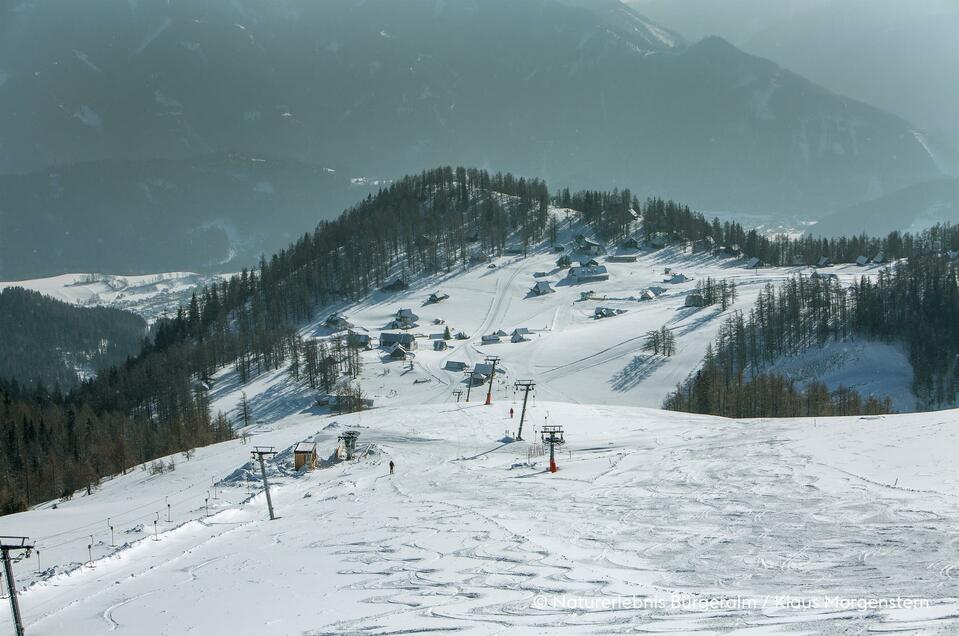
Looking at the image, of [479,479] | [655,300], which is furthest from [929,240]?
[479,479]

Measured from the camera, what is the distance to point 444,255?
199 metres

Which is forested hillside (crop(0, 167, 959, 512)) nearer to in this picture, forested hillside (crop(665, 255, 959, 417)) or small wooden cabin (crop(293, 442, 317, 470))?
forested hillside (crop(665, 255, 959, 417))

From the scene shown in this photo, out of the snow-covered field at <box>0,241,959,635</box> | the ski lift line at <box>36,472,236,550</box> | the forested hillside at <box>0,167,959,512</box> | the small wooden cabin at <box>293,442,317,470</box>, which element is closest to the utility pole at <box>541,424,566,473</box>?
the snow-covered field at <box>0,241,959,635</box>

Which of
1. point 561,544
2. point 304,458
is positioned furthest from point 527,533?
point 304,458

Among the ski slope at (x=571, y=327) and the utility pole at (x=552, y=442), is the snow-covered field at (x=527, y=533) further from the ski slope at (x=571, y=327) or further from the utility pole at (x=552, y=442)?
the ski slope at (x=571, y=327)

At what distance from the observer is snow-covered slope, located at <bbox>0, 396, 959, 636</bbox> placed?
19.3 m

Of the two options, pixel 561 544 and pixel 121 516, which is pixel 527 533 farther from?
pixel 121 516

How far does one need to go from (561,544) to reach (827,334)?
108 meters

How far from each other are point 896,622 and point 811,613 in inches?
70.6

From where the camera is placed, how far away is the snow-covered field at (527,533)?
19562 millimetres

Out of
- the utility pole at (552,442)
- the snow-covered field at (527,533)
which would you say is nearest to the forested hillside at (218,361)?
the snow-covered field at (527,533)

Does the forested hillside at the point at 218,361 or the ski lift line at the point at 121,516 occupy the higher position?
the forested hillside at the point at 218,361

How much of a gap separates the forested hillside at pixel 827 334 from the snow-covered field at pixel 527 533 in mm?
31290

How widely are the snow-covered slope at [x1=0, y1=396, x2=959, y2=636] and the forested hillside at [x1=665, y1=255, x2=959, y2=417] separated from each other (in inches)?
1597
